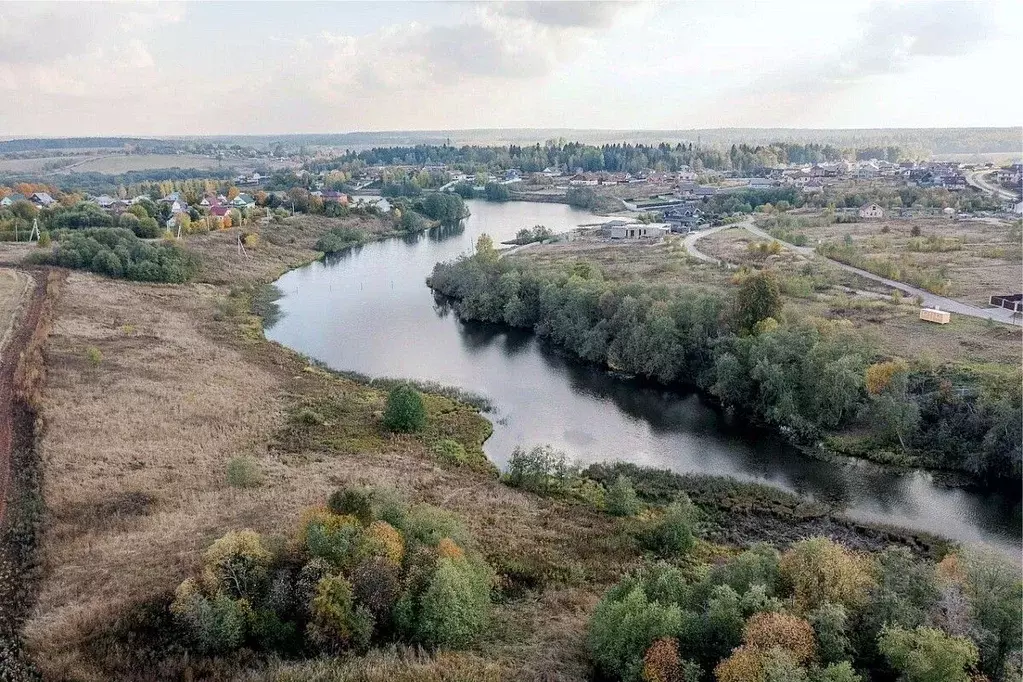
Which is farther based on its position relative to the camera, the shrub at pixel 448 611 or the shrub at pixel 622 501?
the shrub at pixel 622 501

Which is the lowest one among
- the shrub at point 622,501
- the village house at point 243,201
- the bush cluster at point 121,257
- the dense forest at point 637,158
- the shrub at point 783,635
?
the shrub at point 622,501

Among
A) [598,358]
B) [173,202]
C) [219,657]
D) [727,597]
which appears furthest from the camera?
[173,202]

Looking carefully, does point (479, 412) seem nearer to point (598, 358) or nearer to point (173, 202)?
point (598, 358)

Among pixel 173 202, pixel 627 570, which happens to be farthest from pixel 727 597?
pixel 173 202

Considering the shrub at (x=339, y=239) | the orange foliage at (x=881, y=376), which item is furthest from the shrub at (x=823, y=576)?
the shrub at (x=339, y=239)

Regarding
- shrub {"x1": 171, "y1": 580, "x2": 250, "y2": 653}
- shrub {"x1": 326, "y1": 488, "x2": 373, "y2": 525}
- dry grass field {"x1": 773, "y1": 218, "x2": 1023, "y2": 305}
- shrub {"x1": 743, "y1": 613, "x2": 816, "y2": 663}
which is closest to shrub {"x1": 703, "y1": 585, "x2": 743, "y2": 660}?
shrub {"x1": 743, "y1": 613, "x2": 816, "y2": 663}

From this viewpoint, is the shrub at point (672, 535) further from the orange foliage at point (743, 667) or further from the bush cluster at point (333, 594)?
the orange foliage at point (743, 667)

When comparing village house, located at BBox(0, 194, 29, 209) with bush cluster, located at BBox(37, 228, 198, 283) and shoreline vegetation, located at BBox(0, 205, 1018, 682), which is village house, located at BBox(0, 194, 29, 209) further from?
shoreline vegetation, located at BBox(0, 205, 1018, 682)
